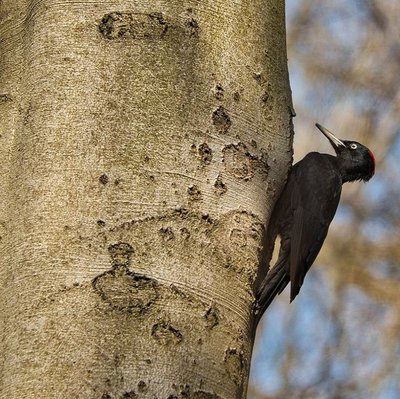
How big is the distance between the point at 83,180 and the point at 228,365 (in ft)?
1.64

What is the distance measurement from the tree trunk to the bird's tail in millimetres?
354

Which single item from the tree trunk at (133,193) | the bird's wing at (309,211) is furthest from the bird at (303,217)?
the tree trunk at (133,193)

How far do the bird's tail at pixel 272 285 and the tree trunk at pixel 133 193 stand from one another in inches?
13.9

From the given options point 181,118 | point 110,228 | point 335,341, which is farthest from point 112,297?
point 335,341

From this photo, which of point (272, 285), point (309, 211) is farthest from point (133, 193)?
point (309, 211)

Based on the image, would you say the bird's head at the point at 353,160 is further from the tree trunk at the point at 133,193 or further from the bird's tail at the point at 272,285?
the tree trunk at the point at 133,193

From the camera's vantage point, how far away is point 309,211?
3883 mm

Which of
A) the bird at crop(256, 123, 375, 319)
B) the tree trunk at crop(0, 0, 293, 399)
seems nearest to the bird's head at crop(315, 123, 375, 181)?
the bird at crop(256, 123, 375, 319)

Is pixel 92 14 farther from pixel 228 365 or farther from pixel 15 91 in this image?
pixel 228 365

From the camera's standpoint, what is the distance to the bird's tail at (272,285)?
2.68 metres

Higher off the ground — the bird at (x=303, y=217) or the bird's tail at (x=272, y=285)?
the bird at (x=303, y=217)

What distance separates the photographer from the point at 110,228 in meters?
2.02

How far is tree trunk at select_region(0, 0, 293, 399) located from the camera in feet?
6.31

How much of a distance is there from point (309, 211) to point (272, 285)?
881 mm
